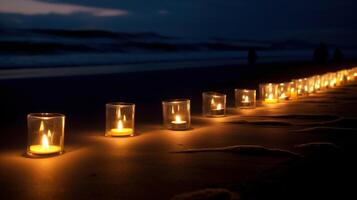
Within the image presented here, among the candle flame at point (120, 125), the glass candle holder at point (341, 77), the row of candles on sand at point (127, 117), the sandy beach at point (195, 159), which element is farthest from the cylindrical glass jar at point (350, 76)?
the candle flame at point (120, 125)

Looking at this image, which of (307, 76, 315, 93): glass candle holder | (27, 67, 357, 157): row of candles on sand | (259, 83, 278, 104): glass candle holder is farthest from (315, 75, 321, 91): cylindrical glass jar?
(259, 83, 278, 104): glass candle holder

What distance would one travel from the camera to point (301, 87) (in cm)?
1441

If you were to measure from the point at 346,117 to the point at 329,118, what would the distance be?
29 centimetres

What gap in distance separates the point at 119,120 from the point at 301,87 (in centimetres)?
836

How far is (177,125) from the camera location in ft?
25.3

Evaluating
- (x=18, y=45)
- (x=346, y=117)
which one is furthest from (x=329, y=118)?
(x=18, y=45)

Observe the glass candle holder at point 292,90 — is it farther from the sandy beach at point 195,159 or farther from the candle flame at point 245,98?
the sandy beach at point 195,159

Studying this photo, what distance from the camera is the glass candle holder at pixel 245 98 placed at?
419 inches

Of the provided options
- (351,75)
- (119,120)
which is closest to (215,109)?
(119,120)

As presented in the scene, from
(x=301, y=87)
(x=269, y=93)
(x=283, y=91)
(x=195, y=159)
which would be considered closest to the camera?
(x=195, y=159)

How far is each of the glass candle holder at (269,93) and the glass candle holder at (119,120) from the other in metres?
5.33

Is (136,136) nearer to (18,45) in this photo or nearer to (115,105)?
(115,105)

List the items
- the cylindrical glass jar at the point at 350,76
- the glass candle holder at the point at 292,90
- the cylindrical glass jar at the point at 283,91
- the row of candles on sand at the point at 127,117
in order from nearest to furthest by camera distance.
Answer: the row of candles on sand at the point at 127,117
the cylindrical glass jar at the point at 283,91
the glass candle holder at the point at 292,90
the cylindrical glass jar at the point at 350,76

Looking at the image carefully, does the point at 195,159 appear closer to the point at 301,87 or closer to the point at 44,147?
the point at 44,147
